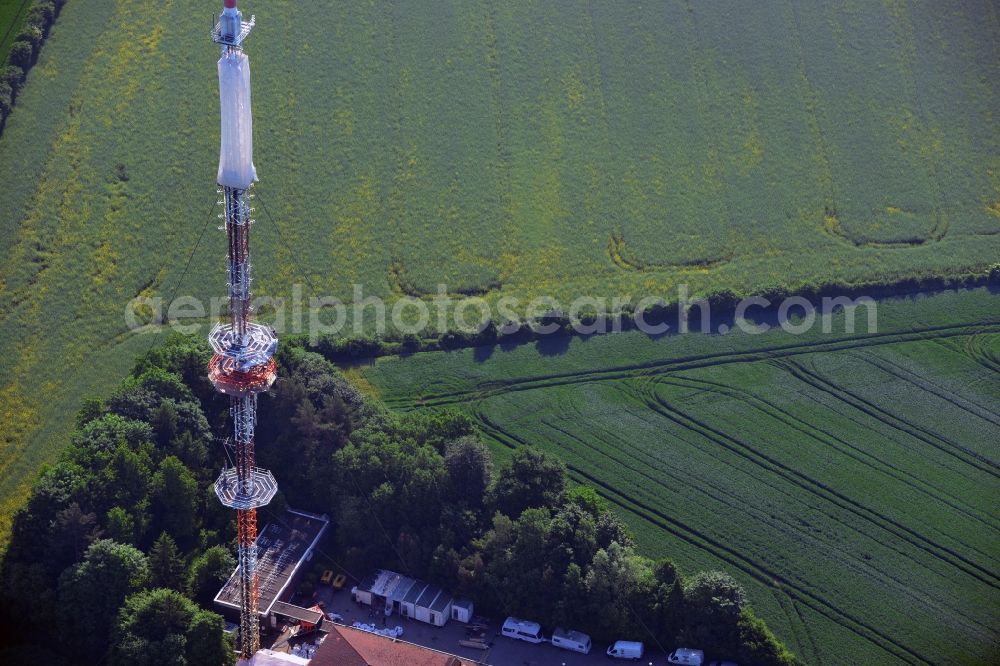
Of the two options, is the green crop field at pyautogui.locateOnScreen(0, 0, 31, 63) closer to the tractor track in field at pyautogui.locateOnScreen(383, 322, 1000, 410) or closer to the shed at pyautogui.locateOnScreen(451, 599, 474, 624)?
the tractor track in field at pyautogui.locateOnScreen(383, 322, 1000, 410)

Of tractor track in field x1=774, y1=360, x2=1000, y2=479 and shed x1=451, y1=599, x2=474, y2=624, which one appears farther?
tractor track in field x1=774, y1=360, x2=1000, y2=479

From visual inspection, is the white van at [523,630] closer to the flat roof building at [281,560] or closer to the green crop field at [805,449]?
the green crop field at [805,449]

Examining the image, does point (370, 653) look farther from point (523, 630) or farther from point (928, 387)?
point (928, 387)

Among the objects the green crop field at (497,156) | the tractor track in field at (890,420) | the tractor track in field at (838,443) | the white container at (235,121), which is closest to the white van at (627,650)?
the green crop field at (497,156)

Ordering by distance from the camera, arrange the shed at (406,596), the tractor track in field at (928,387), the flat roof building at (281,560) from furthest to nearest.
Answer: the tractor track in field at (928,387)
the shed at (406,596)
the flat roof building at (281,560)

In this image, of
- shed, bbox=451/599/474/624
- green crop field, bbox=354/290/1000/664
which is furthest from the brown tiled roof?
green crop field, bbox=354/290/1000/664

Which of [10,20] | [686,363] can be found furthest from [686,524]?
[10,20]
